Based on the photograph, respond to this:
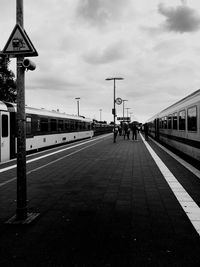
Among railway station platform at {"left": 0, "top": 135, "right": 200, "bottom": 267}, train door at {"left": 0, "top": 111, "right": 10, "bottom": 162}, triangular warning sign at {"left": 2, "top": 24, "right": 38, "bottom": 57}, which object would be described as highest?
triangular warning sign at {"left": 2, "top": 24, "right": 38, "bottom": 57}

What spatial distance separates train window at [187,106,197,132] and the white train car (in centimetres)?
798

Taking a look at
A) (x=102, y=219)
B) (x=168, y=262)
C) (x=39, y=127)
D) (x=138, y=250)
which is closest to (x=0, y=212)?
(x=102, y=219)

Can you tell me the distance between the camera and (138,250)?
12.3 ft

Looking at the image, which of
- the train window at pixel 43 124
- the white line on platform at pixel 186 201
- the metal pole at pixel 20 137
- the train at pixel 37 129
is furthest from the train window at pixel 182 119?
the metal pole at pixel 20 137

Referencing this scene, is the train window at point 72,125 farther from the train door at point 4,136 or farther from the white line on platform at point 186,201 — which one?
the white line on platform at point 186,201

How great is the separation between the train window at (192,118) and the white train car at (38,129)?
7.98m

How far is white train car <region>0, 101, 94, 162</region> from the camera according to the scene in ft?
43.8

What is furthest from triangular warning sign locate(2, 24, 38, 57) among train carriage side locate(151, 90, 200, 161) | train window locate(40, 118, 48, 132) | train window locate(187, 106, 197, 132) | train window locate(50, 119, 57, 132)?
train window locate(50, 119, 57, 132)

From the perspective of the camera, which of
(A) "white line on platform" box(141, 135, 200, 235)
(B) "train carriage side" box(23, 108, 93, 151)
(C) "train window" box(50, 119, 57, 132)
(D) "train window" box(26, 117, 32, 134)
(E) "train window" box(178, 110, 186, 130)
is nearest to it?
(A) "white line on platform" box(141, 135, 200, 235)

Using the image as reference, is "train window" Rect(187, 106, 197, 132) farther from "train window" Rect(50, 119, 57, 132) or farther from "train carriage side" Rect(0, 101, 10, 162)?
"train window" Rect(50, 119, 57, 132)

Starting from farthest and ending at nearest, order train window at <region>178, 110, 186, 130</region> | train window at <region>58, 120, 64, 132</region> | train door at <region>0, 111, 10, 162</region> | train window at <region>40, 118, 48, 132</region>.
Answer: train window at <region>58, 120, 64, 132</region> < train window at <region>40, 118, 48, 132</region> < train window at <region>178, 110, 186, 130</region> < train door at <region>0, 111, 10, 162</region>

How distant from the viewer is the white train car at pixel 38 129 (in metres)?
13.3

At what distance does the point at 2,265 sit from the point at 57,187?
4.35 metres

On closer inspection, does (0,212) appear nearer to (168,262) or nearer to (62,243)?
(62,243)
